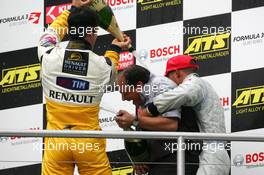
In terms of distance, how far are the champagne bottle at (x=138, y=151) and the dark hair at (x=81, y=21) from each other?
0.68 m

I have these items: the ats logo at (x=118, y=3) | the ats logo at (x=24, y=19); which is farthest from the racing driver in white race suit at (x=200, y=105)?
the ats logo at (x=24, y=19)

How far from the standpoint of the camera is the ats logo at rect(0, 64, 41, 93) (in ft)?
26.0

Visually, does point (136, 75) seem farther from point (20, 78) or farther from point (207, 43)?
point (20, 78)

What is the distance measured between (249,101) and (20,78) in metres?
1.58

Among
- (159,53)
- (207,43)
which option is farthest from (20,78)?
(207,43)

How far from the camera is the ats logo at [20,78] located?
7910 millimetres

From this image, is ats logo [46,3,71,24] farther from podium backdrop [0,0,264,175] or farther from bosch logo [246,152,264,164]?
bosch logo [246,152,264,164]

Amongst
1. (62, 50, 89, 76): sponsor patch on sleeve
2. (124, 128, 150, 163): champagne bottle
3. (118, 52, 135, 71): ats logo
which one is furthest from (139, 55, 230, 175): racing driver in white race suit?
(118, 52, 135, 71): ats logo

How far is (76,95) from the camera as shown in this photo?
6504 millimetres

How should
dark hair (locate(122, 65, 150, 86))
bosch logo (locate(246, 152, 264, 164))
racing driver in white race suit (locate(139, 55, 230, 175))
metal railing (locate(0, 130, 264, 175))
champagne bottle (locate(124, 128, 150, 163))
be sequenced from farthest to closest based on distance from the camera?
bosch logo (locate(246, 152, 264, 164)), dark hair (locate(122, 65, 150, 86)), champagne bottle (locate(124, 128, 150, 163)), racing driver in white race suit (locate(139, 55, 230, 175)), metal railing (locate(0, 130, 264, 175))

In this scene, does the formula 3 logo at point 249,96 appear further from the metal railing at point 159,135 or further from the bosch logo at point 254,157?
the metal railing at point 159,135

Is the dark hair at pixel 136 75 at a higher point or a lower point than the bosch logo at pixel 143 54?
lower

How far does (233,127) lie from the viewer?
7.63 meters

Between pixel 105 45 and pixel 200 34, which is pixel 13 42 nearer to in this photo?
pixel 105 45
